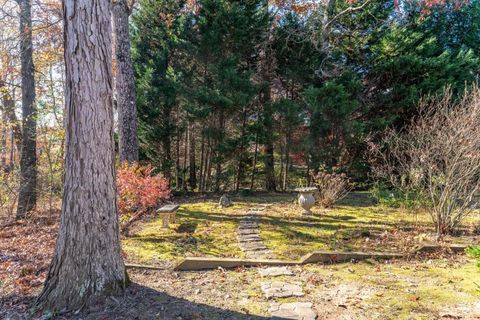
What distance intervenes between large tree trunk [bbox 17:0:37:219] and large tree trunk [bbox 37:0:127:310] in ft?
17.8

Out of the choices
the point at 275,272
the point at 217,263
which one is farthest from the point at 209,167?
the point at 275,272

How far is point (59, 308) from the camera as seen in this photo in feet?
9.23

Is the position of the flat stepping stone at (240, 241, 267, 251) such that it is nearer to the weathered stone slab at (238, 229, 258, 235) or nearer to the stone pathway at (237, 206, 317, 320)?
the stone pathway at (237, 206, 317, 320)

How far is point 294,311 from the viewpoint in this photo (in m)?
2.81

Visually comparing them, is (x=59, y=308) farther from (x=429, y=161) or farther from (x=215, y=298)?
(x=429, y=161)

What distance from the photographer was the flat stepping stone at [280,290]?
10.3ft

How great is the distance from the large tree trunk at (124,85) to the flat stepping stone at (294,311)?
241 inches

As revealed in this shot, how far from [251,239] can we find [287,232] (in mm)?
764

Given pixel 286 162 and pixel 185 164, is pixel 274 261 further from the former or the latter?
pixel 185 164

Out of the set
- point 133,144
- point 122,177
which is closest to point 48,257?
point 122,177

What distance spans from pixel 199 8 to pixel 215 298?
9744 millimetres

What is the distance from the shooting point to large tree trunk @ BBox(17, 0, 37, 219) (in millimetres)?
7457

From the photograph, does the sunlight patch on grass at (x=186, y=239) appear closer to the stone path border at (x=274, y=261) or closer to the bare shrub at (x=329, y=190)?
the stone path border at (x=274, y=261)

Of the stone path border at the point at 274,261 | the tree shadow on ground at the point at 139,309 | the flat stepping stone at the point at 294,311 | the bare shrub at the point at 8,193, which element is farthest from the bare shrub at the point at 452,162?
the bare shrub at the point at 8,193
